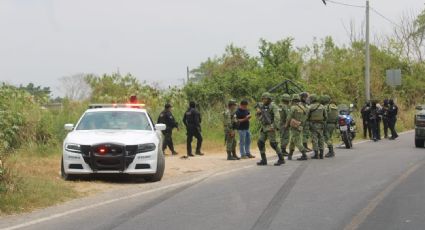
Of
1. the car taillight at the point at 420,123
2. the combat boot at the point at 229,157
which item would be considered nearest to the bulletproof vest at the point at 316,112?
the combat boot at the point at 229,157

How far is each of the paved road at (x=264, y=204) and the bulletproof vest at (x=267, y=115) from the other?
4.16 ft

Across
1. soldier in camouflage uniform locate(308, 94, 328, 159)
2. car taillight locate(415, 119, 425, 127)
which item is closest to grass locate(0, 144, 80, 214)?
soldier in camouflage uniform locate(308, 94, 328, 159)

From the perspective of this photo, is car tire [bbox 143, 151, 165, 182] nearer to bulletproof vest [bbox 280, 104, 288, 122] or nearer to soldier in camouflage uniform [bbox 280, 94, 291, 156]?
soldier in camouflage uniform [bbox 280, 94, 291, 156]

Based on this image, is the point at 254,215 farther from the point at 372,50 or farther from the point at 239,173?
the point at 372,50

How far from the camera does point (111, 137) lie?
39.8 feet

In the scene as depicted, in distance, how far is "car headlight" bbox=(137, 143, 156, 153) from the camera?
1209 centimetres

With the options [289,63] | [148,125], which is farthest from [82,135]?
[289,63]

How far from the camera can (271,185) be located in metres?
11.5

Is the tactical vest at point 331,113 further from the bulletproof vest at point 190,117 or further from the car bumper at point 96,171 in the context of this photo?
the car bumper at point 96,171

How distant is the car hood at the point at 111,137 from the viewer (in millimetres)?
12016

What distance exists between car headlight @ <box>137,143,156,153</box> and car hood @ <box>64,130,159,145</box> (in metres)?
0.08

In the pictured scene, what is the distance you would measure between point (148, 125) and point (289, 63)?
19572 mm

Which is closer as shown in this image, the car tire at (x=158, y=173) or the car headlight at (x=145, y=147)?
the car headlight at (x=145, y=147)

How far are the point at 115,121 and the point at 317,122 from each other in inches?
219
